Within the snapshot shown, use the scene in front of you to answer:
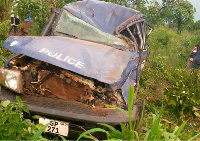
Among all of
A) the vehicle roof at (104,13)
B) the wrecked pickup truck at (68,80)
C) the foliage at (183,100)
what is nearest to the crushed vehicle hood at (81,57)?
the wrecked pickup truck at (68,80)

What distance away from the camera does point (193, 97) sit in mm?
4031

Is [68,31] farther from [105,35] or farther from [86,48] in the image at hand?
[86,48]

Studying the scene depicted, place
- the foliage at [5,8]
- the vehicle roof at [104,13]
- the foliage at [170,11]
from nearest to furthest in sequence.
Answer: the vehicle roof at [104,13], the foliage at [5,8], the foliage at [170,11]

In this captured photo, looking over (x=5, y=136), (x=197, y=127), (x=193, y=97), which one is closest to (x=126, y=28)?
(x=193, y=97)

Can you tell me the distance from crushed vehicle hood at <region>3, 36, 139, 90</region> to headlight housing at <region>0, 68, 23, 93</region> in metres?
0.23

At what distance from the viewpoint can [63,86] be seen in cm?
282

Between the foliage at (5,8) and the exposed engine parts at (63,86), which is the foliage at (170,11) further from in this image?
the exposed engine parts at (63,86)

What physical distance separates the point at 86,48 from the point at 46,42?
0.46 meters

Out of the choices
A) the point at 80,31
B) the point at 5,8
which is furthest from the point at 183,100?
the point at 5,8

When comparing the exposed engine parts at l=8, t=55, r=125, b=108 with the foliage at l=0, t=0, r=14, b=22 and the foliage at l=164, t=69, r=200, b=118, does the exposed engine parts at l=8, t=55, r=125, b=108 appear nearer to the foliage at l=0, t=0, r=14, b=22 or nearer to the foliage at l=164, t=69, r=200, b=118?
the foliage at l=164, t=69, r=200, b=118

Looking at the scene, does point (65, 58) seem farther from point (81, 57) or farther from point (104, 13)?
point (104, 13)

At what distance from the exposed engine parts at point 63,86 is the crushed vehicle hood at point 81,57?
6.2 inches

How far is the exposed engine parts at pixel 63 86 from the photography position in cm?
274

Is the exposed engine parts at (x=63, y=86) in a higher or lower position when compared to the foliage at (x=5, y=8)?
lower
